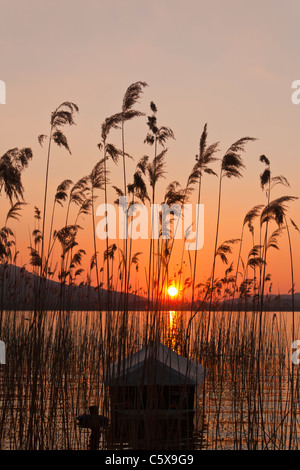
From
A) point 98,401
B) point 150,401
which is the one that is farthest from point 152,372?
point 98,401

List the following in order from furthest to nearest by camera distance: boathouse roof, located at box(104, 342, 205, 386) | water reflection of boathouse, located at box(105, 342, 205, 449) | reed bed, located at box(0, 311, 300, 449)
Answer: reed bed, located at box(0, 311, 300, 449) → boathouse roof, located at box(104, 342, 205, 386) → water reflection of boathouse, located at box(105, 342, 205, 449)

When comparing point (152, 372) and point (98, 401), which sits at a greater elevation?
point (152, 372)

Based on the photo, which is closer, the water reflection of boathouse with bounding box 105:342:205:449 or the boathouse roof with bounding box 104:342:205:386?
the water reflection of boathouse with bounding box 105:342:205:449

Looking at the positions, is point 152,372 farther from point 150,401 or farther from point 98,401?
point 98,401

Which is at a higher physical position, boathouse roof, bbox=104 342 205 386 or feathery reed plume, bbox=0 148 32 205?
feathery reed plume, bbox=0 148 32 205

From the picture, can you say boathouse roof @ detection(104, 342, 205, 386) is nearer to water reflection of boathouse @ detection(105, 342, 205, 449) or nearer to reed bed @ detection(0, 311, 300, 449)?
water reflection of boathouse @ detection(105, 342, 205, 449)

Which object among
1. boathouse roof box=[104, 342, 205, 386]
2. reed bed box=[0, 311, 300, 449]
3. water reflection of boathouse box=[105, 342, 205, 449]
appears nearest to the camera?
water reflection of boathouse box=[105, 342, 205, 449]

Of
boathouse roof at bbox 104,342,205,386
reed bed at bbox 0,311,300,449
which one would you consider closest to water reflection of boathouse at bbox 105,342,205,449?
boathouse roof at bbox 104,342,205,386

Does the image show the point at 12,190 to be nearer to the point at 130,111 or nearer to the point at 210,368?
the point at 130,111

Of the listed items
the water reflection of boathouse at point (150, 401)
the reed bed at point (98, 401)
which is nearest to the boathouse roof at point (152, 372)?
the water reflection of boathouse at point (150, 401)

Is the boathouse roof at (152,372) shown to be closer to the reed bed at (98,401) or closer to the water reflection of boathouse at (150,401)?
the water reflection of boathouse at (150,401)

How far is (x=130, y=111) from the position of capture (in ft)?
13.6

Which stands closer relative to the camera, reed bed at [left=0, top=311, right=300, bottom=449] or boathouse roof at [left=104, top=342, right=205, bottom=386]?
boathouse roof at [left=104, top=342, right=205, bottom=386]

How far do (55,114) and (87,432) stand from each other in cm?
284
